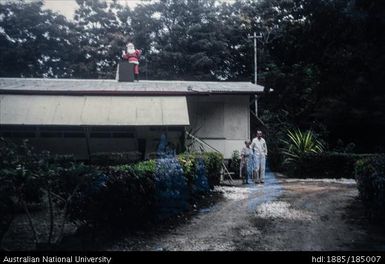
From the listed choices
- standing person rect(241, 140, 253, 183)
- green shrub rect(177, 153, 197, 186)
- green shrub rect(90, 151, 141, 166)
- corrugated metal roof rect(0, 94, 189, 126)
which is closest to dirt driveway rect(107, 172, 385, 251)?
green shrub rect(177, 153, 197, 186)

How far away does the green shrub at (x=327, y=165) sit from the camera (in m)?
15.0

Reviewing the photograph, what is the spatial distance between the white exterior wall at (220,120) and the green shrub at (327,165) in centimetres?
286

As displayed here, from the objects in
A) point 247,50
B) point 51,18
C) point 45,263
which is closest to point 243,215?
point 45,263

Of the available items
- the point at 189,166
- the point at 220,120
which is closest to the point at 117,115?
the point at 220,120

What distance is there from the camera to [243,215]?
8156mm

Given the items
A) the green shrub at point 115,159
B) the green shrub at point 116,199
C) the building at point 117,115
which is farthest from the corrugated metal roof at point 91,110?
the green shrub at point 116,199

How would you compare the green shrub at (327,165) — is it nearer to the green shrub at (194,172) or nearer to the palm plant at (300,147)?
the palm plant at (300,147)

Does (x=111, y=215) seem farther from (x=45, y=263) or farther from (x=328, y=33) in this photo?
(x=328, y=33)

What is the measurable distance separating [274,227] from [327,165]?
8.95m

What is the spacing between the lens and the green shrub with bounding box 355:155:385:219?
21.9ft

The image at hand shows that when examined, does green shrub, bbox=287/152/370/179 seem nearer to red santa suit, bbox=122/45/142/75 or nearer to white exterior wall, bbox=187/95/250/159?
white exterior wall, bbox=187/95/250/159

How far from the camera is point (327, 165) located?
15164mm

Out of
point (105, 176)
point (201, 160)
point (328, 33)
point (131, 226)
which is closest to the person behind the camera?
point (105, 176)

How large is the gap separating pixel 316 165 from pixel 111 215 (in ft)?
37.1
